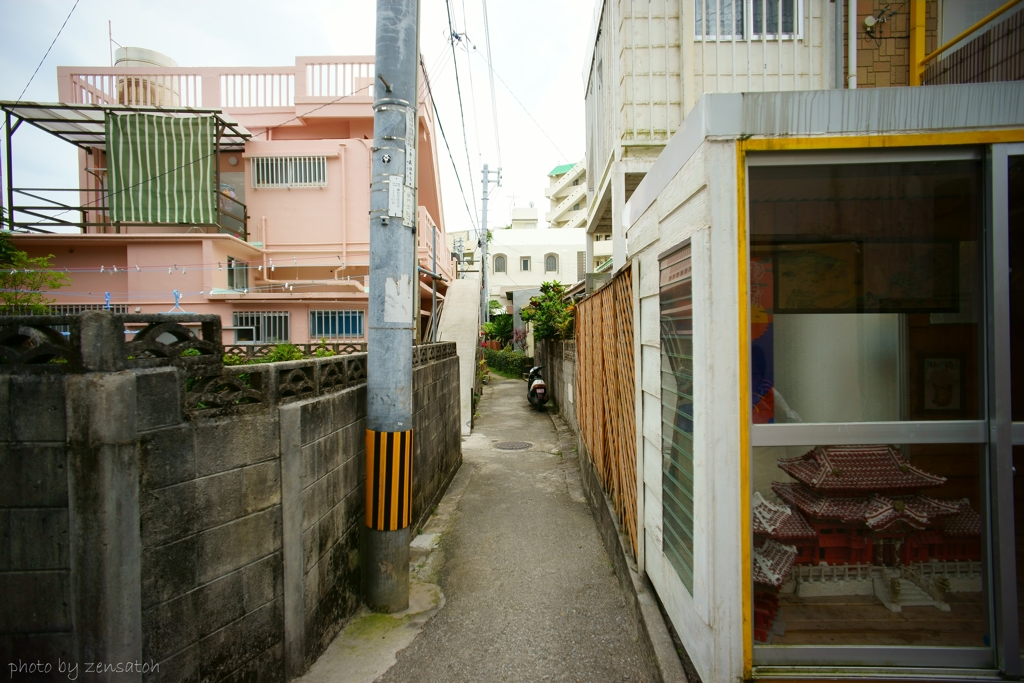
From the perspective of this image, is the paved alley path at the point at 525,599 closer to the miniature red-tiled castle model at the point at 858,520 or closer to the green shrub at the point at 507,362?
the miniature red-tiled castle model at the point at 858,520

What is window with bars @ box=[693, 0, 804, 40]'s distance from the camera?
670 centimetres

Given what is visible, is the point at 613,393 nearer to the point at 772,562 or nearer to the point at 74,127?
the point at 772,562

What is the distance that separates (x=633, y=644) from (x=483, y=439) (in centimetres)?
796

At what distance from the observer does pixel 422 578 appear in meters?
4.95

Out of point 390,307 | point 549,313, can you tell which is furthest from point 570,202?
point 390,307

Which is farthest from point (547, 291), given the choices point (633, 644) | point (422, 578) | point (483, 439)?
point (633, 644)

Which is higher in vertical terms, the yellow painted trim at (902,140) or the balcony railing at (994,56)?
the balcony railing at (994,56)

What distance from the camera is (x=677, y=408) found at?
3.13 metres

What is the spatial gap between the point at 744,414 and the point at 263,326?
37.6 feet

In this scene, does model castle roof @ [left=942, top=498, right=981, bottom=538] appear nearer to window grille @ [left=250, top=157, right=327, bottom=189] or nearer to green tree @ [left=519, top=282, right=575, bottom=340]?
green tree @ [left=519, top=282, right=575, bottom=340]

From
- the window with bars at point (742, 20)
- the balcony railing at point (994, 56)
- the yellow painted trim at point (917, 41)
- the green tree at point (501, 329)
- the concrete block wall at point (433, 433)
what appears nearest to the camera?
the balcony railing at point (994, 56)

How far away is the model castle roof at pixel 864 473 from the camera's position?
316 centimetres

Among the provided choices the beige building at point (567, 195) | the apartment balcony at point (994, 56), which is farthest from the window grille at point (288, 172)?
the beige building at point (567, 195)

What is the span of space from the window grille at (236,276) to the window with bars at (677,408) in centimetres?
1106
